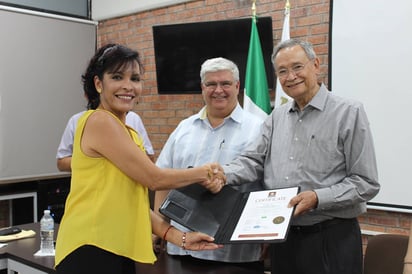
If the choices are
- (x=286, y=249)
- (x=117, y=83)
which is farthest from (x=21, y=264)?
(x=286, y=249)

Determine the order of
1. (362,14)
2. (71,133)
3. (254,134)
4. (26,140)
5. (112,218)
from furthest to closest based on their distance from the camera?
(26,140), (71,133), (362,14), (254,134), (112,218)

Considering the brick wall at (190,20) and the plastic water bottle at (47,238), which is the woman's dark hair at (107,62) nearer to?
the plastic water bottle at (47,238)

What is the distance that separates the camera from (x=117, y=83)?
1.80 meters

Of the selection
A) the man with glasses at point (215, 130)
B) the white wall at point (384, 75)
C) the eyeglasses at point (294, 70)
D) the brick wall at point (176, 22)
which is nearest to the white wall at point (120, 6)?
the brick wall at point (176, 22)

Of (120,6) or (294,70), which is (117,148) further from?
(120,6)

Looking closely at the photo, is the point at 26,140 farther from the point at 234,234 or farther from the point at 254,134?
the point at 234,234

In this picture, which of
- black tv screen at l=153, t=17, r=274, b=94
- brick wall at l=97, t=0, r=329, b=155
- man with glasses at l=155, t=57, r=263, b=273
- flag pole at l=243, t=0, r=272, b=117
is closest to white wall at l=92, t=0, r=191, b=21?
brick wall at l=97, t=0, r=329, b=155

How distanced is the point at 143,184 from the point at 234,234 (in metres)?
0.42

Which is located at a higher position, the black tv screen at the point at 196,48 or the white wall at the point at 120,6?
the white wall at the point at 120,6

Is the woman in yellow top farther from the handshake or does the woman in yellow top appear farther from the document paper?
the document paper

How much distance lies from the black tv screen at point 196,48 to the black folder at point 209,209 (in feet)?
6.87

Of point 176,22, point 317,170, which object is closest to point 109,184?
point 317,170

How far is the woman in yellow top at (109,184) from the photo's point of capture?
167cm

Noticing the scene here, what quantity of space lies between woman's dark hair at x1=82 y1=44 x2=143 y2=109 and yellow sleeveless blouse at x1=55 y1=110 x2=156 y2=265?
0.52ft
